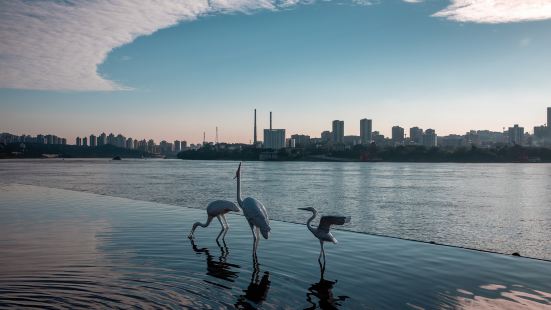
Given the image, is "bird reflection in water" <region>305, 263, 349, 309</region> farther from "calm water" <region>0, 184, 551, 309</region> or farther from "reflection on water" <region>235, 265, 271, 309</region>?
"reflection on water" <region>235, 265, 271, 309</region>

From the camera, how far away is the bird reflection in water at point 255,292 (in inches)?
355

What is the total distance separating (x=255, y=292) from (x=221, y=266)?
7.77 ft

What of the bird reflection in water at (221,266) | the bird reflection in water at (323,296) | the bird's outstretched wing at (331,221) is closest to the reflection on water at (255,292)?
the bird reflection in water at (221,266)

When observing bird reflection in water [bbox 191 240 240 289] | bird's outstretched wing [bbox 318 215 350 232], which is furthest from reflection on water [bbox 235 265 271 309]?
bird's outstretched wing [bbox 318 215 350 232]

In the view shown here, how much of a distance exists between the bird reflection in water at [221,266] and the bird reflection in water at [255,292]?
534 mm

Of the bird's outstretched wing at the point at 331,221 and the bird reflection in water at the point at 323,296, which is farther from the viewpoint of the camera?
the bird's outstretched wing at the point at 331,221

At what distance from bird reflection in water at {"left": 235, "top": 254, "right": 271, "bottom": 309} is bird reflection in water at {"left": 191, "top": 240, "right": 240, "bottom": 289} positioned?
534 mm

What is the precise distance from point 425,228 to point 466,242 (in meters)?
3.24

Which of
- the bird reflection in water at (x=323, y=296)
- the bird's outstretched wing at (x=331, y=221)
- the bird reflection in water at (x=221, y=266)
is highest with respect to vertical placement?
the bird's outstretched wing at (x=331, y=221)

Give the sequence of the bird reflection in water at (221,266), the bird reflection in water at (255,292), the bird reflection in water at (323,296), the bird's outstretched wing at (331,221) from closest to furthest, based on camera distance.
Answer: the bird reflection in water at (255,292), the bird reflection in water at (323,296), the bird reflection in water at (221,266), the bird's outstretched wing at (331,221)

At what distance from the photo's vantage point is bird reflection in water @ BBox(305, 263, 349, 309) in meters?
9.13

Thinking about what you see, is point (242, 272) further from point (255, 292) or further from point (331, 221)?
point (331, 221)

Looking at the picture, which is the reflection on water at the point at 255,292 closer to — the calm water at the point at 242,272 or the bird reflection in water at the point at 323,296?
the calm water at the point at 242,272

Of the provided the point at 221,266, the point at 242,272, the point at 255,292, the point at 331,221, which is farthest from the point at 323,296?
the point at 221,266
